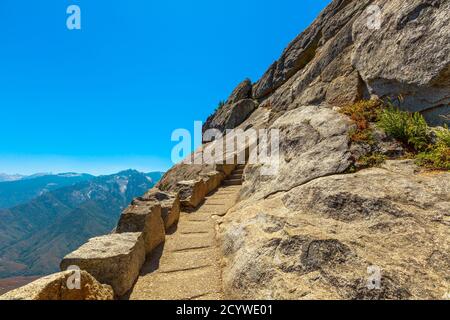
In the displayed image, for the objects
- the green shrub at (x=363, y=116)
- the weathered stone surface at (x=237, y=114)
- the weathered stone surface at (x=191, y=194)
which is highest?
the weathered stone surface at (x=237, y=114)

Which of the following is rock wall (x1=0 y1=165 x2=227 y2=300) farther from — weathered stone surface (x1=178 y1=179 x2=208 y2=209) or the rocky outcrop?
the rocky outcrop

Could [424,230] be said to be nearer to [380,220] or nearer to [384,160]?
[380,220]

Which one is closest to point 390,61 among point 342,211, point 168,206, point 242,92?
point 342,211

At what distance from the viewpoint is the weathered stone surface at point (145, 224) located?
7.79m

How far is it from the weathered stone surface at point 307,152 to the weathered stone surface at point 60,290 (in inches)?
215

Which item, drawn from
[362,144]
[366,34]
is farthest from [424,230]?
[366,34]

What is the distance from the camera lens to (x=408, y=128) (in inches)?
321

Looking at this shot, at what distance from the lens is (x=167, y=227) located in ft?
32.0

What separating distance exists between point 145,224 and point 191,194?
466 cm

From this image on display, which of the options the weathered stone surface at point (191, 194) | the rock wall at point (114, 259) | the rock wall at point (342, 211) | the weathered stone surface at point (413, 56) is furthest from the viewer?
the weathered stone surface at point (191, 194)


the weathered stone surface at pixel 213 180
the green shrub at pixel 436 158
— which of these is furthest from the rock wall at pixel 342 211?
the weathered stone surface at pixel 213 180

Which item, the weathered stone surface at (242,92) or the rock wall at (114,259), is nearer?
the rock wall at (114,259)

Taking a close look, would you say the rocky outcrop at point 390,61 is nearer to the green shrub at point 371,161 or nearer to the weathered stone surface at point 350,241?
the green shrub at point 371,161
